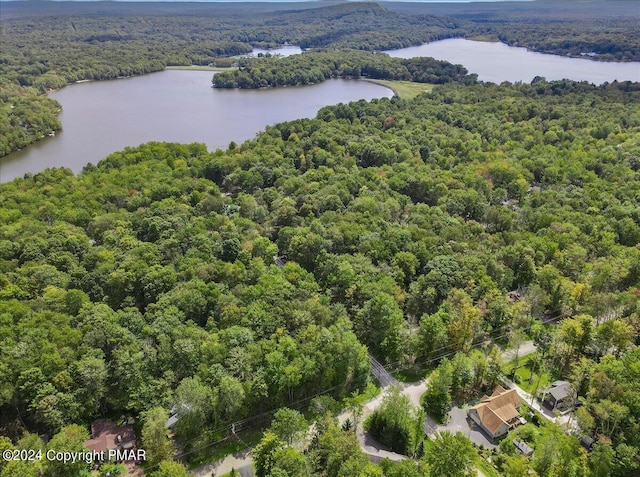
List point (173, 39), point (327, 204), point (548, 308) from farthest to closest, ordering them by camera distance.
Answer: point (173, 39) < point (327, 204) < point (548, 308)

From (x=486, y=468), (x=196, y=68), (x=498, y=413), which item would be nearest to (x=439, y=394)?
(x=498, y=413)

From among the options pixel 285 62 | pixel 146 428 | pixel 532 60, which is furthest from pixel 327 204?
pixel 532 60

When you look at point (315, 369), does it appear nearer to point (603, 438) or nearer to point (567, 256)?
point (603, 438)

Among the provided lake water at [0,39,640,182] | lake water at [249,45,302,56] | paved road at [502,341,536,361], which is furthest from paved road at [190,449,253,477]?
lake water at [249,45,302,56]

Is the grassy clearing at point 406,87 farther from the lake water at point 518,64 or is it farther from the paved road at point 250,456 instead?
the paved road at point 250,456

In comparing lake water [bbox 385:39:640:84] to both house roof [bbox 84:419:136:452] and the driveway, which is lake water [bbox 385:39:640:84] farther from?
house roof [bbox 84:419:136:452]

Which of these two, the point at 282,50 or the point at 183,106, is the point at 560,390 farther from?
the point at 282,50
